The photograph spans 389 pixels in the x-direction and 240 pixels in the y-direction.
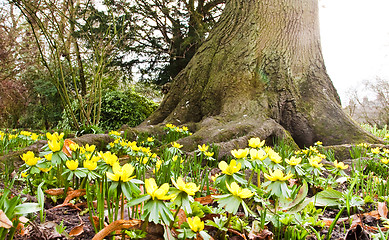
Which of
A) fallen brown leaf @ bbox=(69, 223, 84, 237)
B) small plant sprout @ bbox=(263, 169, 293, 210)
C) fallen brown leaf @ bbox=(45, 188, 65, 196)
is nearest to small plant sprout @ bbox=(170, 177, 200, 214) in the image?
small plant sprout @ bbox=(263, 169, 293, 210)

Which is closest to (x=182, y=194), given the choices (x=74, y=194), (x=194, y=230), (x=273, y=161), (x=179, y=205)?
(x=179, y=205)

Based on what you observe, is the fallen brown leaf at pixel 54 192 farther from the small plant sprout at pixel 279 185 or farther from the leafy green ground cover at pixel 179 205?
the small plant sprout at pixel 279 185

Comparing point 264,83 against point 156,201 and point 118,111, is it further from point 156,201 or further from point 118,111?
point 118,111

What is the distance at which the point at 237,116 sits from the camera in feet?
11.4

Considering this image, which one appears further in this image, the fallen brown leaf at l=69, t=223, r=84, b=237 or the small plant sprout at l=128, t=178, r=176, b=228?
the fallen brown leaf at l=69, t=223, r=84, b=237

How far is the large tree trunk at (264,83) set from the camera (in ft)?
11.4

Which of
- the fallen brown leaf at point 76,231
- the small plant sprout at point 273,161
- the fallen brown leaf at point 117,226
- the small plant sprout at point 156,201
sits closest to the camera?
the small plant sprout at point 156,201

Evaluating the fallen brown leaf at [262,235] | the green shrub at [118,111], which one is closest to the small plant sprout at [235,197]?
the fallen brown leaf at [262,235]

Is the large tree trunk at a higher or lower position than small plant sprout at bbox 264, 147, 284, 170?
higher

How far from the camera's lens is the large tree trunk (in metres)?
3.48

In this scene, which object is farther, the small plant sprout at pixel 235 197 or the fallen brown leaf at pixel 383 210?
the fallen brown leaf at pixel 383 210

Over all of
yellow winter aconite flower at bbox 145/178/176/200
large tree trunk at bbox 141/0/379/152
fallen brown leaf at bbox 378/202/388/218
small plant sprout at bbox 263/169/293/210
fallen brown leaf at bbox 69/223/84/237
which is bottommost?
fallen brown leaf at bbox 378/202/388/218

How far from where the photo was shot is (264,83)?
3.86 metres

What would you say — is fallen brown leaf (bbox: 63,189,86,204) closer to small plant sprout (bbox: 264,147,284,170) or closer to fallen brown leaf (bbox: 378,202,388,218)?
small plant sprout (bbox: 264,147,284,170)
